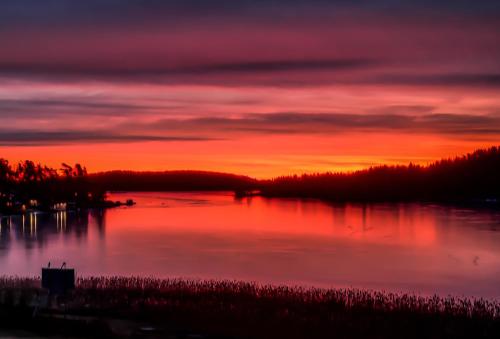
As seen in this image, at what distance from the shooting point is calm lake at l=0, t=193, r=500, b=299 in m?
74.3

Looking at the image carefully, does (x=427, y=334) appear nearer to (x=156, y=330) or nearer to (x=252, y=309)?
(x=252, y=309)

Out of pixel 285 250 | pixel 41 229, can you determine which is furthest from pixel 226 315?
pixel 41 229

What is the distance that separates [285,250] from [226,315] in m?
64.2

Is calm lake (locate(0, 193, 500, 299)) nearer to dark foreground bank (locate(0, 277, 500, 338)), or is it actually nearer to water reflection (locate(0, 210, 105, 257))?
water reflection (locate(0, 210, 105, 257))

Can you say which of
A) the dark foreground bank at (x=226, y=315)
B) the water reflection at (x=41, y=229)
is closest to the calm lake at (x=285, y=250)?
the water reflection at (x=41, y=229)

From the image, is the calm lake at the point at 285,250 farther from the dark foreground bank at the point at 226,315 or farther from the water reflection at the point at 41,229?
the dark foreground bank at the point at 226,315

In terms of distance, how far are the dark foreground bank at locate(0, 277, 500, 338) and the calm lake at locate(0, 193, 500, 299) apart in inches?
886

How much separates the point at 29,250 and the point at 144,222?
6686 cm

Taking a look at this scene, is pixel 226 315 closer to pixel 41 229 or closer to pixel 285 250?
pixel 285 250

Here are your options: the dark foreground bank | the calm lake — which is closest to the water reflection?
the calm lake

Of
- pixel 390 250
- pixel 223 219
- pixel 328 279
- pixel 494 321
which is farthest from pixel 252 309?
pixel 223 219

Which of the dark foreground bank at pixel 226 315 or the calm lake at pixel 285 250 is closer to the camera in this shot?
the dark foreground bank at pixel 226 315

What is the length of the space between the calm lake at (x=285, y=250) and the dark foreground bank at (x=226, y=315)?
73.8 ft

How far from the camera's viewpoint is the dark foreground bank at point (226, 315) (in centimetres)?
2931
